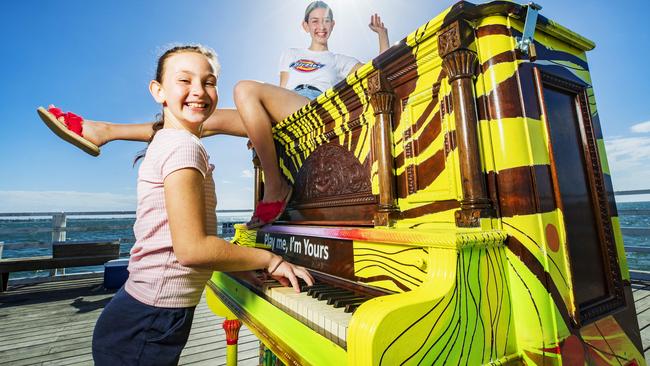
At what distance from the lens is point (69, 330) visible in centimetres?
391

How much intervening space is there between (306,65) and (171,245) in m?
2.46

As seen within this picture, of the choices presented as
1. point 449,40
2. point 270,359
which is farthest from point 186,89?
point 270,359

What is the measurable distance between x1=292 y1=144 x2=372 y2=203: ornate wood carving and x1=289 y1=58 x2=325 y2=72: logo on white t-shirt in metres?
1.12

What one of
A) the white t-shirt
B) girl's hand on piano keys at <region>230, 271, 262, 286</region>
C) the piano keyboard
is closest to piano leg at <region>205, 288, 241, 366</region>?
girl's hand on piano keys at <region>230, 271, 262, 286</region>

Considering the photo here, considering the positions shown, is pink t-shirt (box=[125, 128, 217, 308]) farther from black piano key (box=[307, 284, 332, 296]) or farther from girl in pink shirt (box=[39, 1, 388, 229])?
girl in pink shirt (box=[39, 1, 388, 229])

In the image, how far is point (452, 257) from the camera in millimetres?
925

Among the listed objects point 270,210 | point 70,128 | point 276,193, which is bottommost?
point 270,210

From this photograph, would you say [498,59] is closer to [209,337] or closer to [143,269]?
[143,269]

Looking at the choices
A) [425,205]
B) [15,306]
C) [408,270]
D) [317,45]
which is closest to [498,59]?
[425,205]

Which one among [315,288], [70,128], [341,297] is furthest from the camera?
[70,128]

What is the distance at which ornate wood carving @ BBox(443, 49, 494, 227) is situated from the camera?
111 cm

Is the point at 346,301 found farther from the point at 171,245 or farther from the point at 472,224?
the point at 171,245

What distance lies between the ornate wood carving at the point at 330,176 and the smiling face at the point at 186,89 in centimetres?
99

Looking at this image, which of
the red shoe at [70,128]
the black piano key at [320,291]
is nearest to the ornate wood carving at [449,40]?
the black piano key at [320,291]
